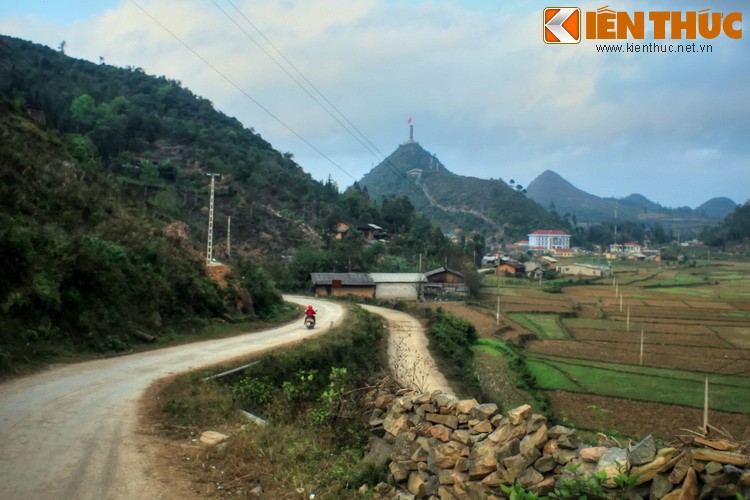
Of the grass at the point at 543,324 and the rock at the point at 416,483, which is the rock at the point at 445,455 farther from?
the grass at the point at 543,324

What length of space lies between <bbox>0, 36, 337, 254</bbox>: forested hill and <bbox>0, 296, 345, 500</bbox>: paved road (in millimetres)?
31241

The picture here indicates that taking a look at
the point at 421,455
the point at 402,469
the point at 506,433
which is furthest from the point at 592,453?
the point at 402,469

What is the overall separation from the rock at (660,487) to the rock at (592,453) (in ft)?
2.27

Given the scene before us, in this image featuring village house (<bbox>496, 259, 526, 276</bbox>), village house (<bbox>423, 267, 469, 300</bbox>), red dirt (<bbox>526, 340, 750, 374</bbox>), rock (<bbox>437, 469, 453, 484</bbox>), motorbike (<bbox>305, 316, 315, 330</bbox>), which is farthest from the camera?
village house (<bbox>496, 259, 526, 276</bbox>)

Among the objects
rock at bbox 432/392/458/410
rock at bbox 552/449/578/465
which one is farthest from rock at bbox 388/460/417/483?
rock at bbox 552/449/578/465

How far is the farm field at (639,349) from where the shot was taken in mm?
20378

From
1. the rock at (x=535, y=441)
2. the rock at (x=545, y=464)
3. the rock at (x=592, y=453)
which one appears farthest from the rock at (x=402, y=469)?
the rock at (x=592, y=453)

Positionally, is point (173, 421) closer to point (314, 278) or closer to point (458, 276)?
point (314, 278)

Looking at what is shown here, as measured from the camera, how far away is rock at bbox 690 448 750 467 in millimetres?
4594

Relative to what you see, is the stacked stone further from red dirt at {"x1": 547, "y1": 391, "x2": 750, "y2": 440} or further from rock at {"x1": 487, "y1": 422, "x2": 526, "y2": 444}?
red dirt at {"x1": 547, "y1": 391, "x2": 750, "y2": 440}

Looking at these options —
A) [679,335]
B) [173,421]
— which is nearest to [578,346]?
[679,335]

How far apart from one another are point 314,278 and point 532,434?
41.8 m

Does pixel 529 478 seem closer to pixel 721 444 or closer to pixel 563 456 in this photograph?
pixel 563 456

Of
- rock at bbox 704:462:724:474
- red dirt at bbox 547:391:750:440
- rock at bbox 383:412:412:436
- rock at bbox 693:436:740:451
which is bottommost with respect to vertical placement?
red dirt at bbox 547:391:750:440
